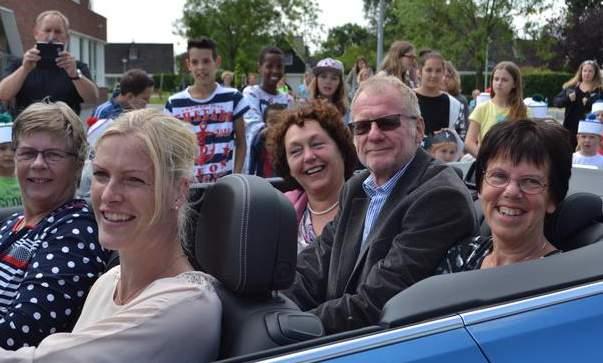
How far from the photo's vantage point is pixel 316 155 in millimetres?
3277

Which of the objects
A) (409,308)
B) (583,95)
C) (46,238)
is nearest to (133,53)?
(583,95)

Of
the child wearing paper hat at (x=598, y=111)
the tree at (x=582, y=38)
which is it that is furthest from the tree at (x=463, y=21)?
the child wearing paper hat at (x=598, y=111)

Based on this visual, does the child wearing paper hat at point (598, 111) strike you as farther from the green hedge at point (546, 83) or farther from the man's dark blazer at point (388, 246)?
the green hedge at point (546, 83)

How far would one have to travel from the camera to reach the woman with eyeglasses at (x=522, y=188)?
2.30 metres

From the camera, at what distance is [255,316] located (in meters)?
1.94

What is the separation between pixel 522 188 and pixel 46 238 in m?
1.55

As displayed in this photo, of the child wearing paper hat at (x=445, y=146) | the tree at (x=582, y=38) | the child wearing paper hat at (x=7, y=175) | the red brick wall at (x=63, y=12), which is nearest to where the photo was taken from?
the child wearing paper hat at (x=7, y=175)

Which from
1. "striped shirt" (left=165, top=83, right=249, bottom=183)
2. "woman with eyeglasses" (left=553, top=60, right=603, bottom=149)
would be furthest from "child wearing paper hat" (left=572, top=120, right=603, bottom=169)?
"striped shirt" (left=165, top=83, right=249, bottom=183)

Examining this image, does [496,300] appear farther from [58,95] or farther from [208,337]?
[58,95]

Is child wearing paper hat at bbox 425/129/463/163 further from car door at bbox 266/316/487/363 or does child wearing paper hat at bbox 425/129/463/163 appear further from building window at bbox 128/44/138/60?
building window at bbox 128/44/138/60

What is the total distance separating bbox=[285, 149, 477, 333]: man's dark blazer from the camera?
240 centimetres

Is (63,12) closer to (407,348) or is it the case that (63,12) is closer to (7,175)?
(7,175)

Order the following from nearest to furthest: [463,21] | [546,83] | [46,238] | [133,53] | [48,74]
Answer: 1. [46,238]
2. [48,74]
3. [463,21]
4. [546,83]
5. [133,53]

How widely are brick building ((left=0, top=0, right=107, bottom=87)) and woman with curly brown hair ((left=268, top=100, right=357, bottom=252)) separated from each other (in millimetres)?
15960
